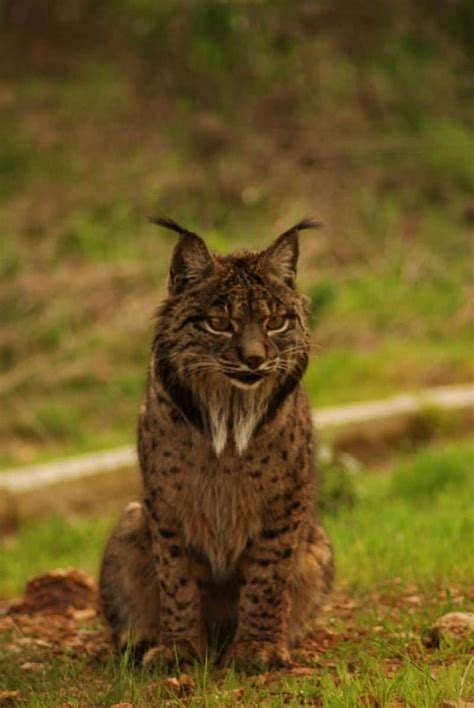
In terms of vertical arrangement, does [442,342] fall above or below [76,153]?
below

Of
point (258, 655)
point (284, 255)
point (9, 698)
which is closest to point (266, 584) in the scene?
point (258, 655)

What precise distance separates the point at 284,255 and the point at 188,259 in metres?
0.34

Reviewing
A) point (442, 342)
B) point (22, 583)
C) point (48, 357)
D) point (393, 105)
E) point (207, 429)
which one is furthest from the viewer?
point (393, 105)

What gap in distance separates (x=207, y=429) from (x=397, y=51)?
12.8m

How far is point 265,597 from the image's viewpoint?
492 cm

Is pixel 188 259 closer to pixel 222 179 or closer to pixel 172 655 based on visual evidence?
pixel 172 655

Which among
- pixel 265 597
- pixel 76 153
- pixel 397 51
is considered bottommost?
pixel 265 597

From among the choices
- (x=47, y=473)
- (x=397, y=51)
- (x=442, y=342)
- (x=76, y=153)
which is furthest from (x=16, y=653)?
(x=397, y=51)

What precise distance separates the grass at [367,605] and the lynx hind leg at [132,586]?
0.24m

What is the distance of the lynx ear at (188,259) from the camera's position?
15.4ft

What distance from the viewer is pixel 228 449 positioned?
15.7 ft

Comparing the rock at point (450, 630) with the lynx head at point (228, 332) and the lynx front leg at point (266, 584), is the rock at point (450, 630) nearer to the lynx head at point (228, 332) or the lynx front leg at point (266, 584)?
the lynx front leg at point (266, 584)

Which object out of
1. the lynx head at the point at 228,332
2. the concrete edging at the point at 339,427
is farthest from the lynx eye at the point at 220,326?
the concrete edging at the point at 339,427

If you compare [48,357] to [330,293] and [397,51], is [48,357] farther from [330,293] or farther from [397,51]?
[397,51]
